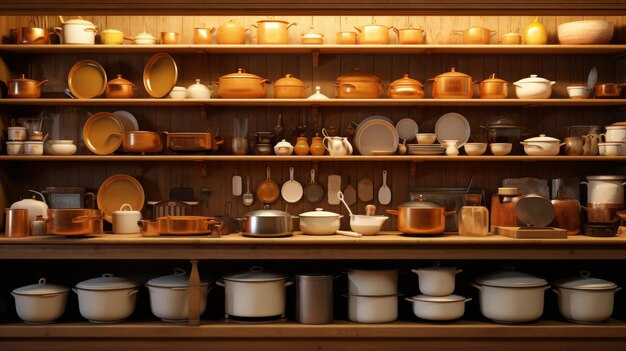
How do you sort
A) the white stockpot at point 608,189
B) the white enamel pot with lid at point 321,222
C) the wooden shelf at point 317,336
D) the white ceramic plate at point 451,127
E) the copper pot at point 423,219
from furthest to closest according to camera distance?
1. the white ceramic plate at point 451,127
2. the white stockpot at point 608,189
3. the white enamel pot with lid at point 321,222
4. the copper pot at point 423,219
5. the wooden shelf at point 317,336

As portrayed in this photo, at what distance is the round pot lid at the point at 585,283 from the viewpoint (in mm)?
4699

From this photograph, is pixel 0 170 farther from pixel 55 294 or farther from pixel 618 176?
pixel 618 176

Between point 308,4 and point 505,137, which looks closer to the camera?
Answer: point 308,4

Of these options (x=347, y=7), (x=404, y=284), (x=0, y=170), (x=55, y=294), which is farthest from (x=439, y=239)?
(x=0, y=170)

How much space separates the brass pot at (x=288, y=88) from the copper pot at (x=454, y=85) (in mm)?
1036

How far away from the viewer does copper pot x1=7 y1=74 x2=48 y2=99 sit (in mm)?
5195

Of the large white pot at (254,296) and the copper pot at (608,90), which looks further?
the copper pot at (608,90)

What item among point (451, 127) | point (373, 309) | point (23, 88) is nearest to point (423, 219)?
point (373, 309)

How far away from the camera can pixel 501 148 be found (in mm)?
5219

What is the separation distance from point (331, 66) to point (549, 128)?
1775 millimetres

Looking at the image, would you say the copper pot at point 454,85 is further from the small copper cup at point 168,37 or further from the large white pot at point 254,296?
the small copper cup at point 168,37

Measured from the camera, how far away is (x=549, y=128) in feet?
18.1

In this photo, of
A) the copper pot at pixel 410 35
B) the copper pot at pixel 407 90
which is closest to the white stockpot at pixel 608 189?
the copper pot at pixel 407 90

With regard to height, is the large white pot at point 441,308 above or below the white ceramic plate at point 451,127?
below
